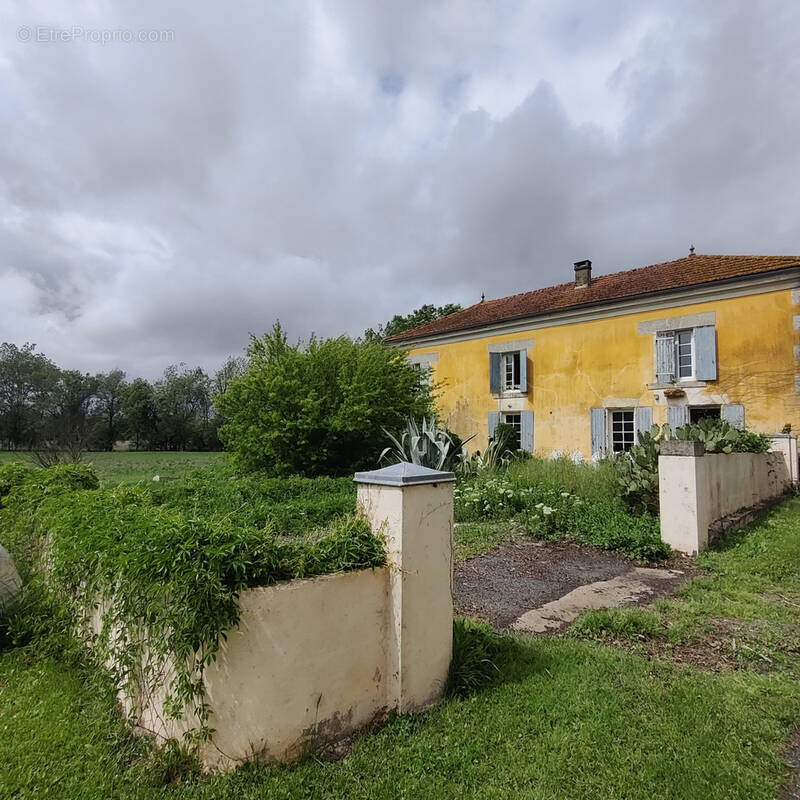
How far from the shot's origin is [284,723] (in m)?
2.17

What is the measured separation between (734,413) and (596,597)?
1089cm

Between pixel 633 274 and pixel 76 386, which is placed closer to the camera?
pixel 633 274

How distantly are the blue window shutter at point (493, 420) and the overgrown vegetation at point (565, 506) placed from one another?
715 centimetres

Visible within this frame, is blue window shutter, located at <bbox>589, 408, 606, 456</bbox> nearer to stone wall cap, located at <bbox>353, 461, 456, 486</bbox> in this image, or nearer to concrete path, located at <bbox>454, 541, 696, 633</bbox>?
concrete path, located at <bbox>454, 541, 696, 633</bbox>

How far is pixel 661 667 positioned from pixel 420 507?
1.98 metres

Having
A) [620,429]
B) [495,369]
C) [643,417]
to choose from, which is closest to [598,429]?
[620,429]

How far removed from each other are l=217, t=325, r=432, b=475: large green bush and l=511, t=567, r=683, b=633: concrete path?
6939 mm

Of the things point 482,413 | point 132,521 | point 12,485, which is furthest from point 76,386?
point 132,521

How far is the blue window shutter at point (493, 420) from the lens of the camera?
17.6 metres

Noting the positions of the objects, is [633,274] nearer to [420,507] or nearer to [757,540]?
[757,540]

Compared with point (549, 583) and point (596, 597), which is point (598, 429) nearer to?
point (549, 583)

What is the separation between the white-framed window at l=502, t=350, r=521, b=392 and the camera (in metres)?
17.4

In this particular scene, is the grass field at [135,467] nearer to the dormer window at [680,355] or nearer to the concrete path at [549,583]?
the concrete path at [549,583]

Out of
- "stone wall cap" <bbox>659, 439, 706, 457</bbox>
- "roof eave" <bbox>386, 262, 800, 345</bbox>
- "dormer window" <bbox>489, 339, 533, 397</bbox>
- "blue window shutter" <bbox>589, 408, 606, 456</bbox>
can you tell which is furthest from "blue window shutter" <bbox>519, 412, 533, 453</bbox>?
"stone wall cap" <bbox>659, 439, 706, 457</bbox>
